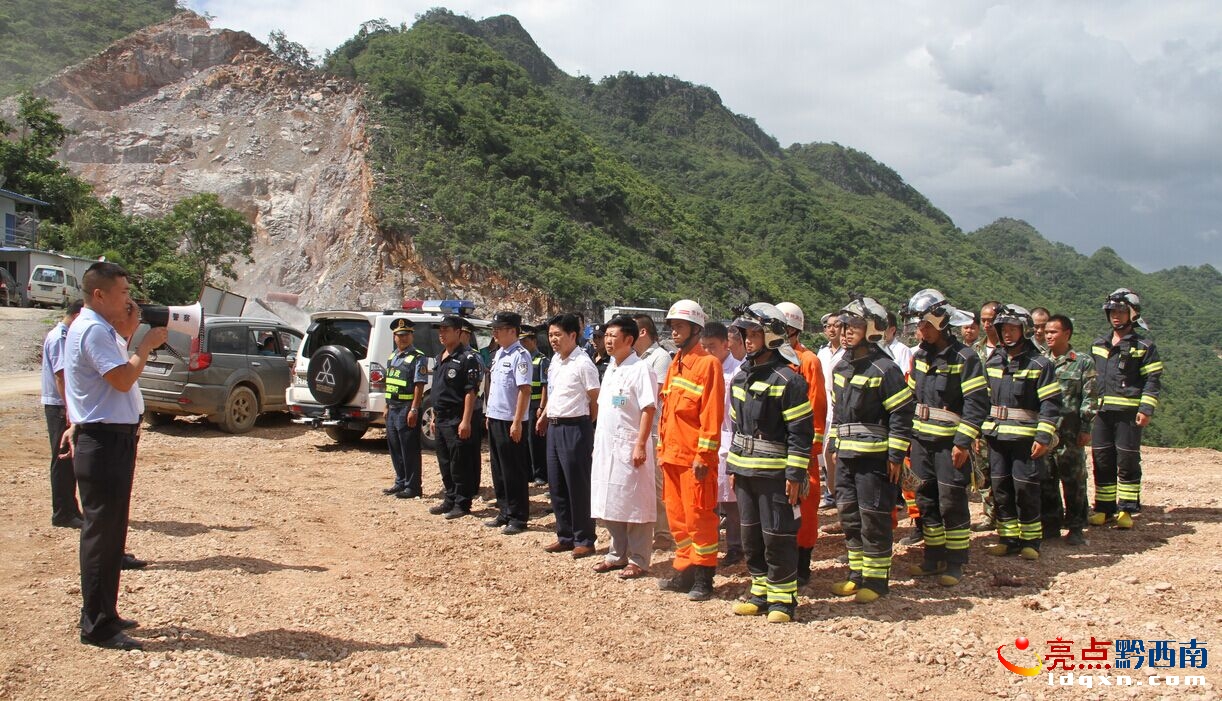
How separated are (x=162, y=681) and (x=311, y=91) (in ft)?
144

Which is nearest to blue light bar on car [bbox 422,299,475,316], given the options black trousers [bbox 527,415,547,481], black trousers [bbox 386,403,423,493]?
black trousers [bbox 386,403,423,493]

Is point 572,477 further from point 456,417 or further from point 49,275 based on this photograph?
point 49,275

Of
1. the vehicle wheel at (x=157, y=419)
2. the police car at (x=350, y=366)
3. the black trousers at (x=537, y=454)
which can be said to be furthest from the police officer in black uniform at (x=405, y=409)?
the vehicle wheel at (x=157, y=419)

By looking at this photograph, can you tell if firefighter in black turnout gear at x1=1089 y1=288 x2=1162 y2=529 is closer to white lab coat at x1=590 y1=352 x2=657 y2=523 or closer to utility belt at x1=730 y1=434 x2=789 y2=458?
utility belt at x1=730 y1=434 x2=789 y2=458

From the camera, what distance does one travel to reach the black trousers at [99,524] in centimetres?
386

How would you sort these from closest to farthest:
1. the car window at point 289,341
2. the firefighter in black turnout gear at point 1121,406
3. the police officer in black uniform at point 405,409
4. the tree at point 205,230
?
the firefighter in black turnout gear at point 1121,406 < the police officer in black uniform at point 405,409 < the car window at point 289,341 < the tree at point 205,230

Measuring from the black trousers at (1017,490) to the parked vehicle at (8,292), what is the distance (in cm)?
2996

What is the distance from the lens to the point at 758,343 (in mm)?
4742

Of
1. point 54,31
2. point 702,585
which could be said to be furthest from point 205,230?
point 54,31

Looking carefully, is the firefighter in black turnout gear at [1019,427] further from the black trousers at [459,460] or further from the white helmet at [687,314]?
the black trousers at [459,460]

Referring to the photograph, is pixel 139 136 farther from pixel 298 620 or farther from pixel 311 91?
pixel 298 620

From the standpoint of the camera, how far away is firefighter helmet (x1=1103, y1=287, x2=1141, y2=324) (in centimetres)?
664

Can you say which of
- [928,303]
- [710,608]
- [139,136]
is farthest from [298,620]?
[139,136]

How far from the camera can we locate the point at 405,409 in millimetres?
7793
